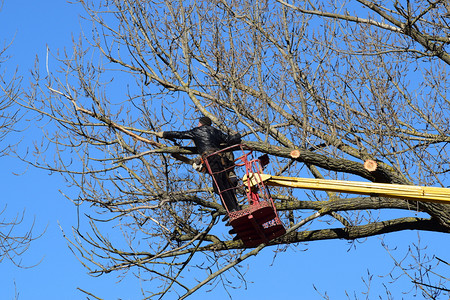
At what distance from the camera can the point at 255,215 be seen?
8.09 m

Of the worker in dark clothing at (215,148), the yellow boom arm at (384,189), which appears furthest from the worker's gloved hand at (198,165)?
the yellow boom arm at (384,189)

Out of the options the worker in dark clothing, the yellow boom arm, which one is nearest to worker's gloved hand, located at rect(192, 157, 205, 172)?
the worker in dark clothing

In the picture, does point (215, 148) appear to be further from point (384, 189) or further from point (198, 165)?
point (384, 189)

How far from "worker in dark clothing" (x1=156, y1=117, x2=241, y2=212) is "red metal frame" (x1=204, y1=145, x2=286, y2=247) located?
107 mm

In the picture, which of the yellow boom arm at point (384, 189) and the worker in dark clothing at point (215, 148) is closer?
the yellow boom arm at point (384, 189)

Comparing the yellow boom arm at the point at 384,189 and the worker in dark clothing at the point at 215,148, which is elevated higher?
the worker in dark clothing at the point at 215,148

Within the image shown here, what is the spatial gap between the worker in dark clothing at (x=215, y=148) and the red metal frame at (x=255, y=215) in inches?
4.2

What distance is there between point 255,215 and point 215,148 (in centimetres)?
123

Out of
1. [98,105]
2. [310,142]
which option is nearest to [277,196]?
[310,142]

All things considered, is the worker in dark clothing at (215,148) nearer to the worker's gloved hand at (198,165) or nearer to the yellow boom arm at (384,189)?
the worker's gloved hand at (198,165)

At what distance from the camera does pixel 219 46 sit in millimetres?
11352

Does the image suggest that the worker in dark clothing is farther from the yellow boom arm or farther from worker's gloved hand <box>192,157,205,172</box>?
the yellow boom arm

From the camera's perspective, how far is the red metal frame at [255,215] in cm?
805

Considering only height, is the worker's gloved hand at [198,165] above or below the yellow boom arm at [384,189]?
above
